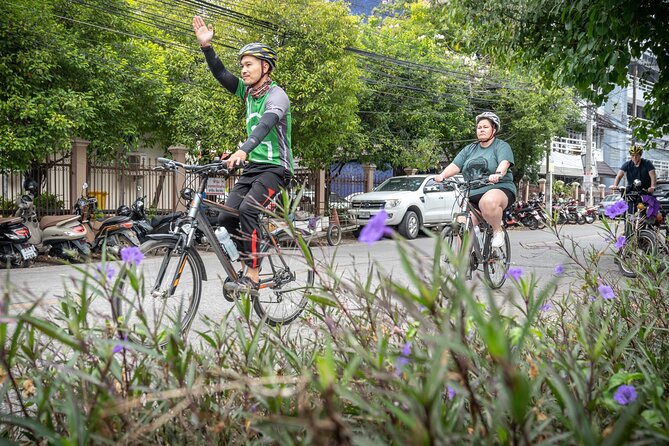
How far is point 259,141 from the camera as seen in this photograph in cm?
423

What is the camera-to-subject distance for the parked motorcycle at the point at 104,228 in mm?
10805

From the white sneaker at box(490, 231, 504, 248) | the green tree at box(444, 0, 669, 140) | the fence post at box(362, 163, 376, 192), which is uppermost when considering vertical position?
the green tree at box(444, 0, 669, 140)

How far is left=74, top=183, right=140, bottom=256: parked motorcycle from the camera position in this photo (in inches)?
425

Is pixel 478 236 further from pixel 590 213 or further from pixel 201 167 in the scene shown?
pixel 590 213

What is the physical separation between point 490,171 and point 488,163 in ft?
0.28

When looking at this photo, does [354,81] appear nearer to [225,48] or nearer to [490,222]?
[225,48]

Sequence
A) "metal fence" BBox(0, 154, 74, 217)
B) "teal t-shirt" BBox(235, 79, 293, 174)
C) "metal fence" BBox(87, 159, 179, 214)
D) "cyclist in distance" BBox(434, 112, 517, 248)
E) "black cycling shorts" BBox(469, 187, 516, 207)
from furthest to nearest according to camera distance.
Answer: "metal fence" BBox(87, 159, 179, 214) → "metal fence" BBox(0, 154, 74, 217) → "black cycling shorts" BBox(469, 187, 516, 207) → "cyclist in distance" BBox(434, 112, 517, 248) → "teal t-shirt" BBox(235, 79, 293, 174)

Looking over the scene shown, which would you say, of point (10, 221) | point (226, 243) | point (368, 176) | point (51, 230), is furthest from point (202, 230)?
point (368, 176)

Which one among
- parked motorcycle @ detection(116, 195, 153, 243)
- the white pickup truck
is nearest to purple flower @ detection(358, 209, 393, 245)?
parked motorcycle @ detection(116, 195, 153, 243)

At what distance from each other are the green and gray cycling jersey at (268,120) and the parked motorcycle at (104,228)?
6.15 meters

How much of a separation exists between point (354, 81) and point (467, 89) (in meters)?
10.5

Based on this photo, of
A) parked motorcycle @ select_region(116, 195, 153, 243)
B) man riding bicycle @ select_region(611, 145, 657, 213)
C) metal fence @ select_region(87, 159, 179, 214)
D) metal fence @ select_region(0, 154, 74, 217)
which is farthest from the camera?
metal fence @ select_region(87, 159, 179, 214)

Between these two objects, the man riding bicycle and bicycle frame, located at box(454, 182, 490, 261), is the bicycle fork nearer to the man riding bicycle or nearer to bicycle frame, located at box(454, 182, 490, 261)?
bicycle frame, located at box(454, 182, 490, 261)

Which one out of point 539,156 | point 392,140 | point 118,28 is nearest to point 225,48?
point 118,28
